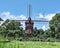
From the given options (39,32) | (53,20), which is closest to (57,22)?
(53,20)

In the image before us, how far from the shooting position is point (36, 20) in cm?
5972

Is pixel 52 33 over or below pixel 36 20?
below

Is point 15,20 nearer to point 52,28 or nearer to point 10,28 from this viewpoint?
point 10,28

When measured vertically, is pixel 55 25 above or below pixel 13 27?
below

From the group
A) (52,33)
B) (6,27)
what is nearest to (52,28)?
(52,33)

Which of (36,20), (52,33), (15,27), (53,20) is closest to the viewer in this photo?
(52,33)

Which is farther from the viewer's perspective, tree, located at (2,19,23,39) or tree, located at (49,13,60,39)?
tree, located at (2,19,23,39)

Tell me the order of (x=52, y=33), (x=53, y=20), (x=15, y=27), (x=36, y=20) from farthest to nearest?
(x=36, y=20), (x=15, y=27), (x=53, y=20), (x=52, y=33)

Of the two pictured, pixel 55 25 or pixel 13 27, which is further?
pixel 13 27

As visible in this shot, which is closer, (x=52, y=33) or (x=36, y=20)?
(x=52, y=33)

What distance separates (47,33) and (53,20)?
320 centimetres

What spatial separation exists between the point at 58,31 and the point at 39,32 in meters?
10.3

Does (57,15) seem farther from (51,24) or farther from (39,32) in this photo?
(39,32)

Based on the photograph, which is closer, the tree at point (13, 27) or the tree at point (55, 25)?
the tree at point (55, 25)
